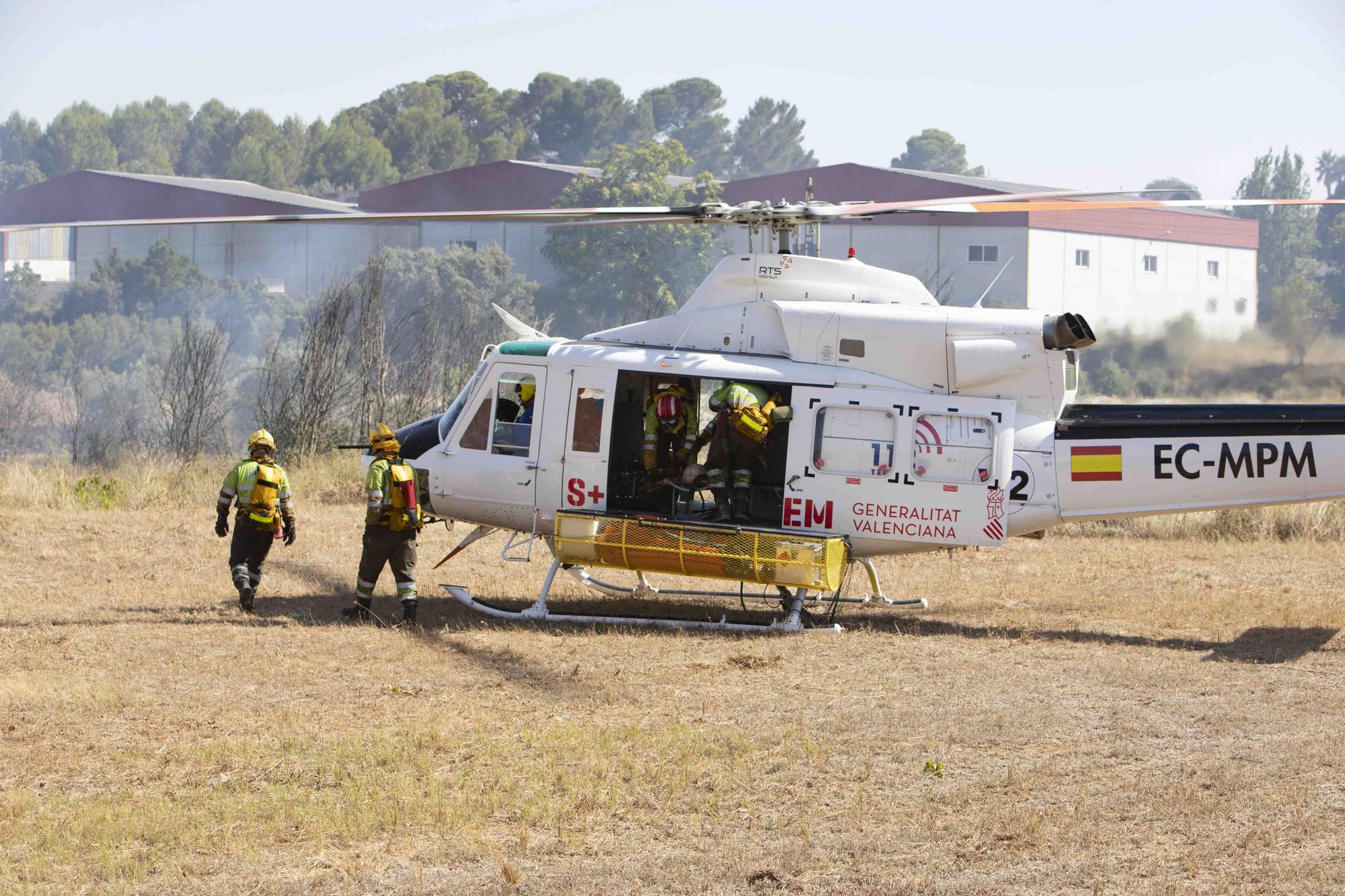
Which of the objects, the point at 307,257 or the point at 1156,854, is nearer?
the point at 1156,854

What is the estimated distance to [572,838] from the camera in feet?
20.1

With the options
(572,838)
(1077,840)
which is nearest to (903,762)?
(1077,840)

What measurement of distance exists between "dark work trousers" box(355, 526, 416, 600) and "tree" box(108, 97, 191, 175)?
108551 mm

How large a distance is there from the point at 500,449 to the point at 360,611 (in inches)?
70.3

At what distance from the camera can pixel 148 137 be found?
387 ft

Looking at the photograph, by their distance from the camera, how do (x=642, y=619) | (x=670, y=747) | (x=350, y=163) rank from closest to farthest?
(x=670, y=747) → (x=642, y=619) → (x=350, y=163)

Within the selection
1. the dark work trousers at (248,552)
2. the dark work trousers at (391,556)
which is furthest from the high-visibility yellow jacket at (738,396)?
the dark work trousers at (248,552)

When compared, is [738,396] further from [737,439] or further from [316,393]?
[316,393]

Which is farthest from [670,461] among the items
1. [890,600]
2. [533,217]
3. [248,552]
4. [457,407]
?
[248,552]

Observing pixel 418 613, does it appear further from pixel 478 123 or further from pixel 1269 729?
pixel 478 123

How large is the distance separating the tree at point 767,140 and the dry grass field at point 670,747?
112381mm

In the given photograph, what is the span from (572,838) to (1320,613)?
25.5 feet

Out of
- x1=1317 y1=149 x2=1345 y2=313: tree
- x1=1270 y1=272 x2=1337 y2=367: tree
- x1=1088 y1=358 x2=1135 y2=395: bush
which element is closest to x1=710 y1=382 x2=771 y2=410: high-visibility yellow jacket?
x1=1270 y1=272 x2=1337 y2=367: tree

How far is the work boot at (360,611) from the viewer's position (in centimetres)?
1118
